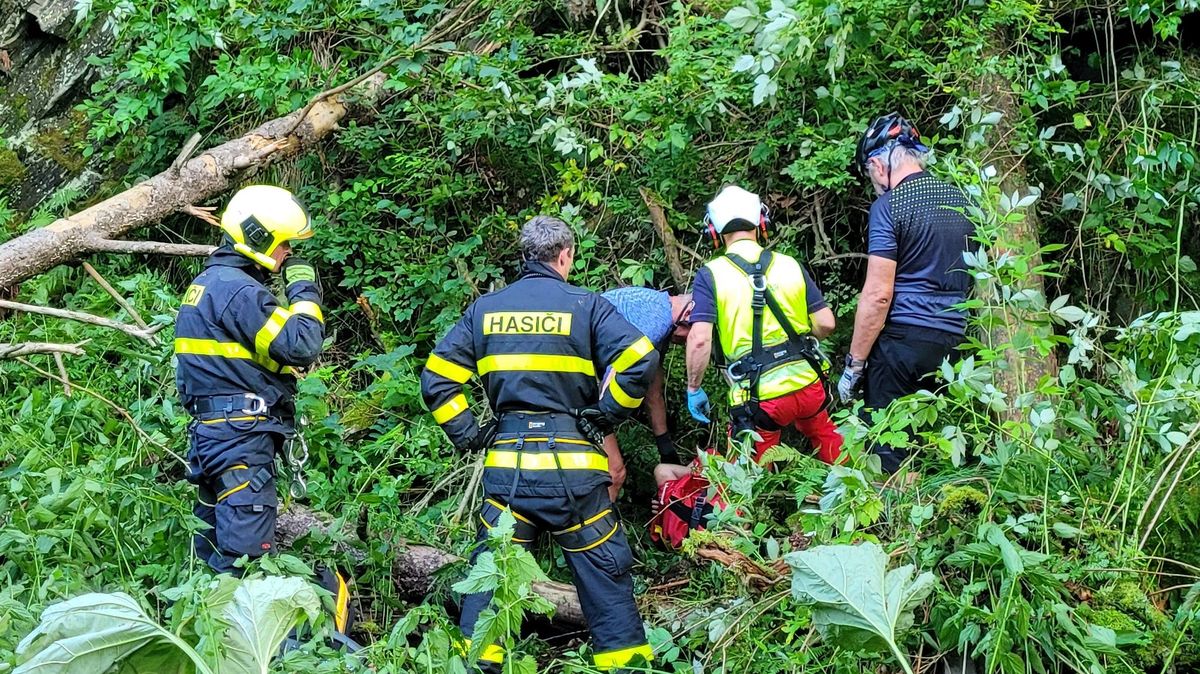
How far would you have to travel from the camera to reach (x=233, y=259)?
4.58 meters

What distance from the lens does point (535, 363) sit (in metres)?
4.32

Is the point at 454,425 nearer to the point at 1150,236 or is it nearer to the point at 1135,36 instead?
the point at 1150,236

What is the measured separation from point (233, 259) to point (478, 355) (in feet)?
3.85

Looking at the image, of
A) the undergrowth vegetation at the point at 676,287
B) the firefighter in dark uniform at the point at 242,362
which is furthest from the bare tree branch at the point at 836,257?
the firefighter in dark uniform at the point at 242,362

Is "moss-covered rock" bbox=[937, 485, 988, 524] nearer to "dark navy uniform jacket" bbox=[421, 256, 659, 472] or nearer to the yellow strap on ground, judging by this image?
"dark navy uniform jacket" bbox=[421, 256, 659, 472]

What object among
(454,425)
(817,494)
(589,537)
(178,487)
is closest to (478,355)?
(454,425)

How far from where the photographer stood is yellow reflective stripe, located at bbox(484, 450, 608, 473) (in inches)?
168

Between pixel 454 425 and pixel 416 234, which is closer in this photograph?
pixel 454 425

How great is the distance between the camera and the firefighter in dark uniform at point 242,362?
4391 mm

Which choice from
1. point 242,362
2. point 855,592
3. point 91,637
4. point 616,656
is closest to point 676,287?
point 616,656

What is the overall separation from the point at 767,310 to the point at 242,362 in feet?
7.58

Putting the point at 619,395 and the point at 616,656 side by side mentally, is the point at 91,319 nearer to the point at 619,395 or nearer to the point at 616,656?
the point at 619,395

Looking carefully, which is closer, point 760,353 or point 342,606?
point 342,606

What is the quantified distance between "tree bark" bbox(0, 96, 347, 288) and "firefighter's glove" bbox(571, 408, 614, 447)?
2.81 meters
